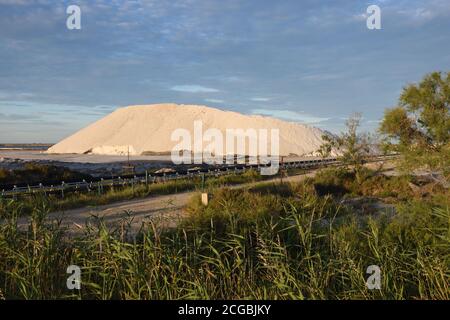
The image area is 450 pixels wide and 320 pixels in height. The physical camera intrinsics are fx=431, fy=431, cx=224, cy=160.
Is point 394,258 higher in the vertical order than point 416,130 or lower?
lower

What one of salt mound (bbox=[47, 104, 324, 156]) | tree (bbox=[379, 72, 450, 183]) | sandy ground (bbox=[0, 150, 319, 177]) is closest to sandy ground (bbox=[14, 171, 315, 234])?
tree (bbox=[379, 72, 450, 183])

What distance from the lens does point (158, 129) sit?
102812 mm

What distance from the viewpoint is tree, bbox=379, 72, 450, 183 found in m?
20.9

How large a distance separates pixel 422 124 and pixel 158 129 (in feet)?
280

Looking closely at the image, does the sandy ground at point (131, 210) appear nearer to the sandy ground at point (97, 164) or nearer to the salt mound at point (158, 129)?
the sandy ground at point (97, 164)

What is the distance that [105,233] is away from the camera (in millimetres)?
6324

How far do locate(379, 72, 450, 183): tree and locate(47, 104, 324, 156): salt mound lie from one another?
65.3 meters

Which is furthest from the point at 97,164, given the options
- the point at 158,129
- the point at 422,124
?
the point at 158,129

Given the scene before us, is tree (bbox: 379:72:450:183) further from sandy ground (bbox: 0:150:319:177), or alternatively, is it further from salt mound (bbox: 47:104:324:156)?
salt mound (bbox: 47:104:324:156)

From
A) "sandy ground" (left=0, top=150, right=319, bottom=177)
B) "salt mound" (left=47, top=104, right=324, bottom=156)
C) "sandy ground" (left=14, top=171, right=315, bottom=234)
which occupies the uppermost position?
"salt mound" (left=47, top=104, right=324, bottom=156)

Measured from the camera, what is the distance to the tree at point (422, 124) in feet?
68.5
